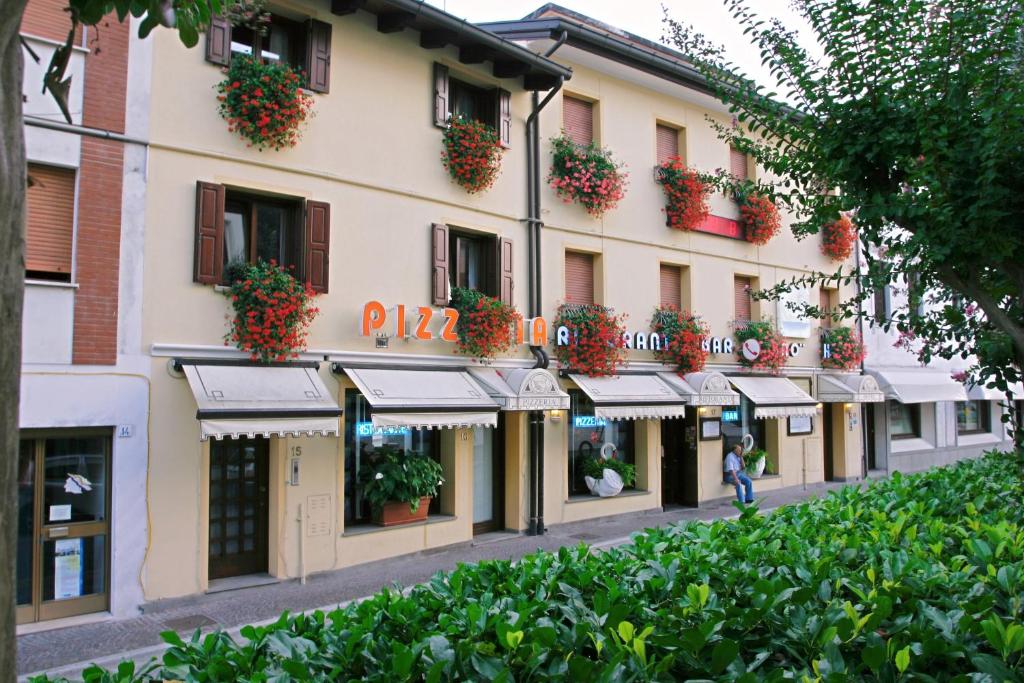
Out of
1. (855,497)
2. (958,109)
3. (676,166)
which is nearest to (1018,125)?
(958,109)

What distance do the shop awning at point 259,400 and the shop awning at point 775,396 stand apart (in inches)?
430

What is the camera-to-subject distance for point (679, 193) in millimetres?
17469

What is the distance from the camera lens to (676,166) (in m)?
17.5

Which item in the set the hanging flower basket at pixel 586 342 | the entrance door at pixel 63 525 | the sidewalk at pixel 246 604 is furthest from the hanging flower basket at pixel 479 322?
the entrance door at pixel 63 525

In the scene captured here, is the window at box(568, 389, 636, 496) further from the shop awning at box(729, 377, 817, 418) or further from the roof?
the roof

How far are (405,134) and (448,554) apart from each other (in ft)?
23.9

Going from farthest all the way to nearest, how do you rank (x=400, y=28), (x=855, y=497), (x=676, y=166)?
(x=676, y=166) < (x=400, y=28) < (x=855, y=497)

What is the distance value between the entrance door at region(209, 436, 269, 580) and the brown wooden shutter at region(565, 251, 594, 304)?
7198 millimetres

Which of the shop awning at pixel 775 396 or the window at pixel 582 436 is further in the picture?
the shop awning at pixel 775 396

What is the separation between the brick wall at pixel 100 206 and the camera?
31.6 feet

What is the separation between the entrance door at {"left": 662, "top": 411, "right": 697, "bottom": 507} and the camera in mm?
17875

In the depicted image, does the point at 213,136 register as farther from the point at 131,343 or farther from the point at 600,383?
the point at 600,383

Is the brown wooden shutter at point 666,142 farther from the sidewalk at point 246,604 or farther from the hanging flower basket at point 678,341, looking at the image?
→ the sidewalk at point 246,604

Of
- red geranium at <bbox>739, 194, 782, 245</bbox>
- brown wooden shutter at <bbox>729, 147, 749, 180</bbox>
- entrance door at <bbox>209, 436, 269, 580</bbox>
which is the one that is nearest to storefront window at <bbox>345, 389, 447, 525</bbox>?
entrance door at <bbox>209, 436, 269, 580</bbox>
